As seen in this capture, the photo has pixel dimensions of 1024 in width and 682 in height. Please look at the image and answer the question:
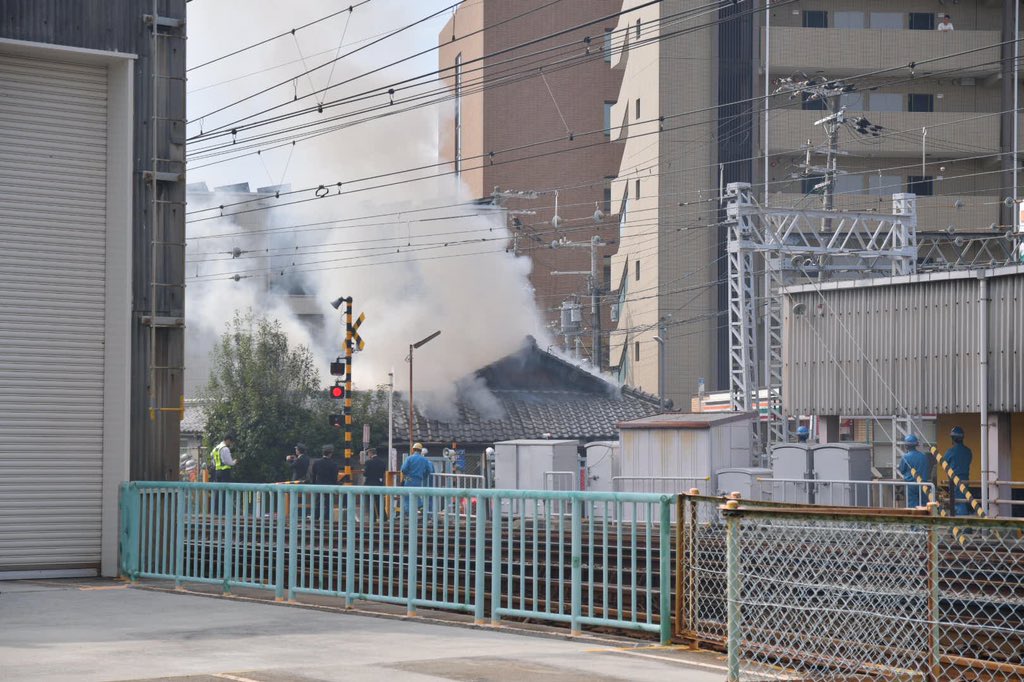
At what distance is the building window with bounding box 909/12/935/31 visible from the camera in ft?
188

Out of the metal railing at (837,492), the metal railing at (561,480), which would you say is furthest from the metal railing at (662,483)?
the metal railing at (837,492)

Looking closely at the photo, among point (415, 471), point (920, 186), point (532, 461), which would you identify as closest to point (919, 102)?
point (920, 186)

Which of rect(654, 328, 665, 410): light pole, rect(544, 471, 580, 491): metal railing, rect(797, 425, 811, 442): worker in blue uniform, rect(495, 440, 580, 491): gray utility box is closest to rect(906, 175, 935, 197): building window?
rect(654, 328, 665, 410): light pole

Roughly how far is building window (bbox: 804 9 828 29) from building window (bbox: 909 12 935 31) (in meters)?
3.56

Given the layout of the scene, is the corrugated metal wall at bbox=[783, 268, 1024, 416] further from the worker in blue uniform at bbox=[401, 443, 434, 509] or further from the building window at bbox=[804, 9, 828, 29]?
the building window at bbox=[804, 9, 828, 29]

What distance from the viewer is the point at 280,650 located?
1008 cm

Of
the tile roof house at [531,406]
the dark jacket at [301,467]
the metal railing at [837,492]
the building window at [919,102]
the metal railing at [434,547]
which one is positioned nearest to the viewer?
the metal railing at [434,547]

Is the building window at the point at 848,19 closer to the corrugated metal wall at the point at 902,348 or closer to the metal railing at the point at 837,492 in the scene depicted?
the corrugated metal wall at the point at 902,348

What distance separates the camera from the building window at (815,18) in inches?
2245

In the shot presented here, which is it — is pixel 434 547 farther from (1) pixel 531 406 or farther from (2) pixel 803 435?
(1) pixel 531 406

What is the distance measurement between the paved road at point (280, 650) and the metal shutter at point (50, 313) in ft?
11.3

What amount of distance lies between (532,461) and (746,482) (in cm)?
634

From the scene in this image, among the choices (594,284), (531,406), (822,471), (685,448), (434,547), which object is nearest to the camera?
(434,547)

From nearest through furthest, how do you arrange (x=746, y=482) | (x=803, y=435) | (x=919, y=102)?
(x=746, y=482) < (x=803, y=435) < (x=919, y=102)
